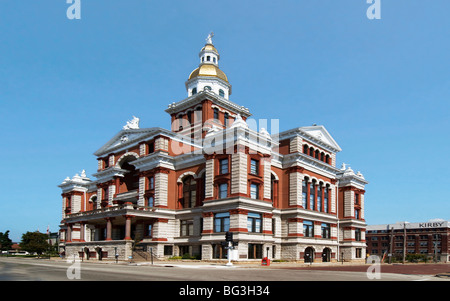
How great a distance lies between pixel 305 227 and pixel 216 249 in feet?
46.0

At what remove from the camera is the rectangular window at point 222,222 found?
45.7 meters

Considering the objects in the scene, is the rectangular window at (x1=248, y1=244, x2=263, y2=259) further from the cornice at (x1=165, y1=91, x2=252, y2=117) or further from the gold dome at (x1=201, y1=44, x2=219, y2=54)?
the gold dome at (x1=201, y1=44, x2=219, y2=54)

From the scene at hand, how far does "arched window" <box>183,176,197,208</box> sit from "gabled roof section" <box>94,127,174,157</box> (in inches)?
265

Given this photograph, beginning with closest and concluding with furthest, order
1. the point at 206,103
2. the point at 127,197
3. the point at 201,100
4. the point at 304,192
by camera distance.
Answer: the point at 304,192 → the point at 127,197 → the point at 206,103 → the point at 201,100

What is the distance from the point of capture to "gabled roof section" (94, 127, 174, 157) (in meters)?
54.9

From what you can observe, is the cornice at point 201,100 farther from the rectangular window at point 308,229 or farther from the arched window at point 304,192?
the rectangular window at point 308,229

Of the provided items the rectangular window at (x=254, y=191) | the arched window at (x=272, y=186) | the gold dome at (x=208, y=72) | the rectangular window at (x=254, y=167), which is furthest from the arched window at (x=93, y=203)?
the rectangular window at (x=254, y=167)

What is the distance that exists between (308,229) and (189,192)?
16.7 m

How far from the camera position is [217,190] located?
47094 millimetres

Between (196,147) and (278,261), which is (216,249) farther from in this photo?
(196,147)

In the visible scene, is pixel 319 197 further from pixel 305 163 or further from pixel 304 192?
pixel 305 163

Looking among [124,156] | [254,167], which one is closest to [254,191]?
[254,167]

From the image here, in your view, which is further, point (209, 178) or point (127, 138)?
point (127, 138)
